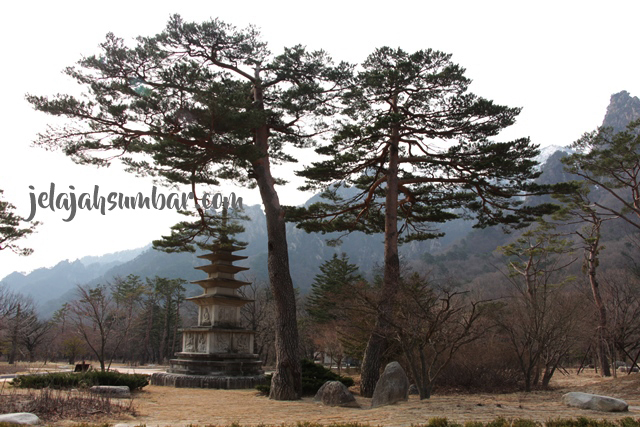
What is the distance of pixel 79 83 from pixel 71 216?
143 inches

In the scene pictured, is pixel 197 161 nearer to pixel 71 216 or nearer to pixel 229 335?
pixel 71 216

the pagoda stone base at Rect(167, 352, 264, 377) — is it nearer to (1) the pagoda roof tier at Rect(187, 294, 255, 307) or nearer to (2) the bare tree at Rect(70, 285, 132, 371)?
(1) the pagoda roof tier at Rect(187, 294, 255, 307)

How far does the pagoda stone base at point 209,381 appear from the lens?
604 inches

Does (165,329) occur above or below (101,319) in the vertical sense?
below

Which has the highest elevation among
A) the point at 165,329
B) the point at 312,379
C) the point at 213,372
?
the point at 312,379

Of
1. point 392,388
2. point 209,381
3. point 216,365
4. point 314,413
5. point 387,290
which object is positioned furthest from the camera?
point 216,365

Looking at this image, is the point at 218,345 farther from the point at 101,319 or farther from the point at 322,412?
the point at 322,412

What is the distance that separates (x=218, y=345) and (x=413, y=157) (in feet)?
33.3

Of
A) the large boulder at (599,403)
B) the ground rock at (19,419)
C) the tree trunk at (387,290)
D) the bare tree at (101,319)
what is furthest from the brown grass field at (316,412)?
the bare tree at (101,319)

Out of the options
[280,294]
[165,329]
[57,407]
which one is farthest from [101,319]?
[165,329]

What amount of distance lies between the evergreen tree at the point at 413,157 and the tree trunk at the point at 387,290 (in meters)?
0.03

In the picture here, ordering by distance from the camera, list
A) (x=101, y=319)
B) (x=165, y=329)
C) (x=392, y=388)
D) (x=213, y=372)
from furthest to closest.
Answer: (x=165, y=329) < (x=101, y=319) < (x=213, y=372) < (x=392, y=388)

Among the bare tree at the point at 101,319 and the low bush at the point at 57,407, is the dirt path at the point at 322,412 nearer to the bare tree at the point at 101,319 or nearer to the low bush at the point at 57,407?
the low bush at the point at 57,407

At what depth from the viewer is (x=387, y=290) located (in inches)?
449
